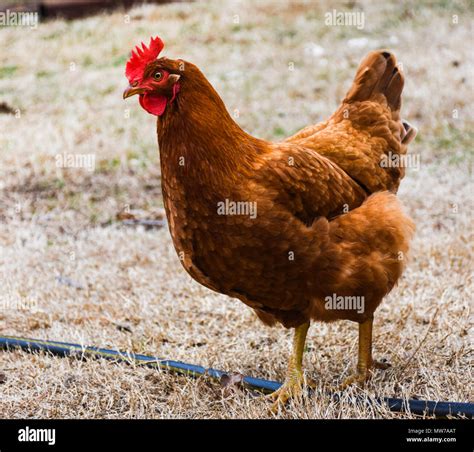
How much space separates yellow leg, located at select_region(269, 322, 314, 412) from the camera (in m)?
3.02

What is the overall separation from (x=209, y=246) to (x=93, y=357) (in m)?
1.05

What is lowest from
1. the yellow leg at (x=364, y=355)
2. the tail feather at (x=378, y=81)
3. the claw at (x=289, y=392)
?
the claw at (x=289, y=392)

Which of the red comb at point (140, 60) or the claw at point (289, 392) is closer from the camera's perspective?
the red comb at point (140, 60)

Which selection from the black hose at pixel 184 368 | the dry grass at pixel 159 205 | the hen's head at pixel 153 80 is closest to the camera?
the hen's head at pixel 153 80

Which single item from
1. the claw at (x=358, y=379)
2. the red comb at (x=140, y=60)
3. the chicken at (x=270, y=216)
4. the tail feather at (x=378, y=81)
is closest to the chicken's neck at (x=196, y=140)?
the chicken at (x=270, y=216)

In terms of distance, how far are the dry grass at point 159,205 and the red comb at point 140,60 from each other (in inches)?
55.2

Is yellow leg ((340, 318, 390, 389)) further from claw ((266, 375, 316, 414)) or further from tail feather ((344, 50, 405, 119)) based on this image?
tail feather ((344, 50, 405, 119))

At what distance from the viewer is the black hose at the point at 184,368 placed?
9.17ft

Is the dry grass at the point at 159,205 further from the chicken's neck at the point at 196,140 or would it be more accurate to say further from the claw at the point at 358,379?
the chicken's neck at the point at 196,140

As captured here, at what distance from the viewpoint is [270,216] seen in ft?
9.06

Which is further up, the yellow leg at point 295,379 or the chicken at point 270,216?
the chicken at point 270,216

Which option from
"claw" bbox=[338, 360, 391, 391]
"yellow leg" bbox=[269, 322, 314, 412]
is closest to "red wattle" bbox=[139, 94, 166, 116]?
"yellow leg" bbox=[269, 322, 314, 412]

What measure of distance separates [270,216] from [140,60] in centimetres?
81
